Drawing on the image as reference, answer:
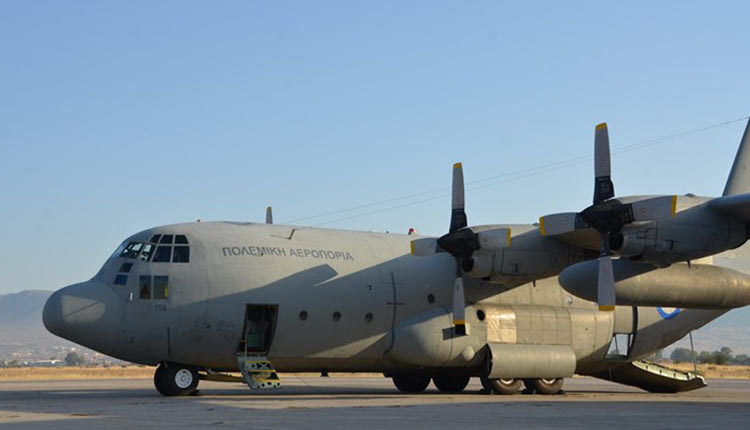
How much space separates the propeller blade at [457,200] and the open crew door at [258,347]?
195 inches

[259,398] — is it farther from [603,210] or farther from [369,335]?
[603,210]

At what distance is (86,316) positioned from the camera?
20625 millimetres

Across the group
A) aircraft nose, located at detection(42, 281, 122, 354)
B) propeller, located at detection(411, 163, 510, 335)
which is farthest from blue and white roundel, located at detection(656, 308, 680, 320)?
aircraft nose, located at detection(42, 281, 122, 354)

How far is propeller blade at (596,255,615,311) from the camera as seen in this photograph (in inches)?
790

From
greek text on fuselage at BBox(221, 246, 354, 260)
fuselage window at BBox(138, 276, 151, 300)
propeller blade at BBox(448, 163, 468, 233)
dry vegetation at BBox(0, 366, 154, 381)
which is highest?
propeller blade at BBox(448, 163, 468, 233)

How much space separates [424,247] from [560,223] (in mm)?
3542

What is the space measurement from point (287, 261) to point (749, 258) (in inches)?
459

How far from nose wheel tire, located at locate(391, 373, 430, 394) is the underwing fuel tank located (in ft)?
20.6

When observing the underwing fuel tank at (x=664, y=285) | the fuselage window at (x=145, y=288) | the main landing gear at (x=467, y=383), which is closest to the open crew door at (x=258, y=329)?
the fuselage window at (x=145, y=288)

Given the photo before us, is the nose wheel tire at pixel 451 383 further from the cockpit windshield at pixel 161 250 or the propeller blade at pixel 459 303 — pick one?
the cockpit windshield at pixel 161 250

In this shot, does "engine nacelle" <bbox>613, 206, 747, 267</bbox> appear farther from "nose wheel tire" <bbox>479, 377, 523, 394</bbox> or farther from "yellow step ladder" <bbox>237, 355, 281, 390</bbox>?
"yellow step ladder" <bbox>237, 355, 281, 390</bbox>

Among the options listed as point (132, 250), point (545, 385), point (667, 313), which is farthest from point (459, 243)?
point (132, 250)

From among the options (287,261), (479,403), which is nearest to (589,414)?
(479,403)

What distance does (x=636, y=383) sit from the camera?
26969 millimetres
